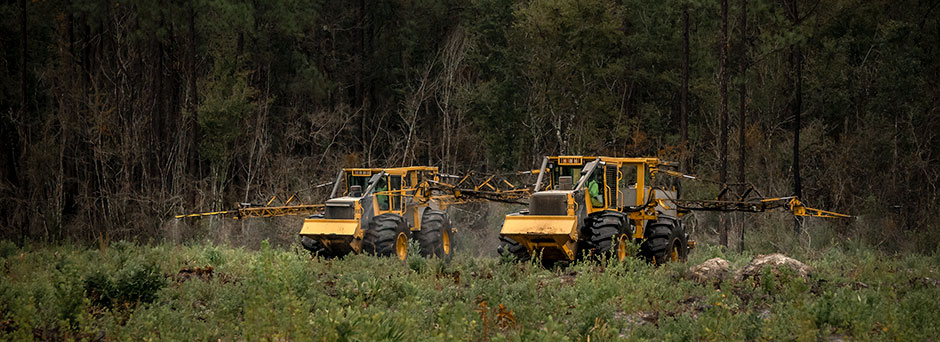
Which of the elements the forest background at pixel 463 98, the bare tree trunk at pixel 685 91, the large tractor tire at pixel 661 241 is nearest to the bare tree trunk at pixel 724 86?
the forest background at pixel 463 98

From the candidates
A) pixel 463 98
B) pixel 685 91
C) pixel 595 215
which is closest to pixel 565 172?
pixel 595 215

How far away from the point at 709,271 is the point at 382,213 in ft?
24.9

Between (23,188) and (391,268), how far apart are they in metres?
25.2

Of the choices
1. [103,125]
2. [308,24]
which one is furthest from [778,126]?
[103,125]

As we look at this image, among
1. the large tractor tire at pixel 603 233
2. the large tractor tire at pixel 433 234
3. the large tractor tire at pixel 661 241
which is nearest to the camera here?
the large tractor tire at pixel 603 233

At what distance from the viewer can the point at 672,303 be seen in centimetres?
1249

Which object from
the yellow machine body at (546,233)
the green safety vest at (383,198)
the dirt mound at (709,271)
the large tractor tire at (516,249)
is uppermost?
the green safety vest at (383,198)

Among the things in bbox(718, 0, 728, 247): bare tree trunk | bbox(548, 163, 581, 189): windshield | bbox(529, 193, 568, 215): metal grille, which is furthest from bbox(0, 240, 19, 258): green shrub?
bbox(718, 0, 728, 247): bare tree trunk

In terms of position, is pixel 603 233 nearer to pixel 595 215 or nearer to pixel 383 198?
pixel 595 215

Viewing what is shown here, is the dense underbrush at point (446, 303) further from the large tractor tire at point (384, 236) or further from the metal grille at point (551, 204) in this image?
the large tractor tire at point (384, 236)

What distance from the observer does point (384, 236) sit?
18781 millimetres

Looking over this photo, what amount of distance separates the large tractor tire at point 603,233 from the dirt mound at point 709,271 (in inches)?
60.0

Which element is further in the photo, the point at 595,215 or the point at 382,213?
the point at 382,213

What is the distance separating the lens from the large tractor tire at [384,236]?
18.7 meters
